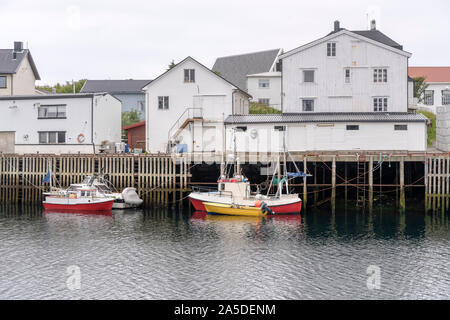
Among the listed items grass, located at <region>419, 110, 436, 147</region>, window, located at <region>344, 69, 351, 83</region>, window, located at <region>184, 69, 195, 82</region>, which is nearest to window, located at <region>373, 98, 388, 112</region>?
window, located at <region>344, 69, 351, 83</region>

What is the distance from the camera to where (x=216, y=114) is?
52750mm

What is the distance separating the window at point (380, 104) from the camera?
51812 mm

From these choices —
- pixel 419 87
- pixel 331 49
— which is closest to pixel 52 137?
pixel 331 49

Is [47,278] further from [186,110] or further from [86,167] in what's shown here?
[186,110]

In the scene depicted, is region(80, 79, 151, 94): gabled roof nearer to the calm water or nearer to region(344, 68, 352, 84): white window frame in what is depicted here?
region(344, 68, 352, 84): white window frame

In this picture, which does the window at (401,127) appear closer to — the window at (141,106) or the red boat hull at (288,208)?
the red boat hull at (288,208)

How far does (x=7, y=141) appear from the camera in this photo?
55156 millimetres

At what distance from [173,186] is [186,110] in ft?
27.9

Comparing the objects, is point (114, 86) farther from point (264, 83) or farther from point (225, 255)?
point (225, 255)

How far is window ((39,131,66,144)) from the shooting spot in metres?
54.1

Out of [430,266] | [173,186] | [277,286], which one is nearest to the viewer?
[277,286]

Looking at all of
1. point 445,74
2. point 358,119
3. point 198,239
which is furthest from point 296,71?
point 445,74

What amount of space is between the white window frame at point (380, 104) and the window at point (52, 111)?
94.6 feet

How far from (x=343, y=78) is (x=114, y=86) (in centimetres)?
4067
